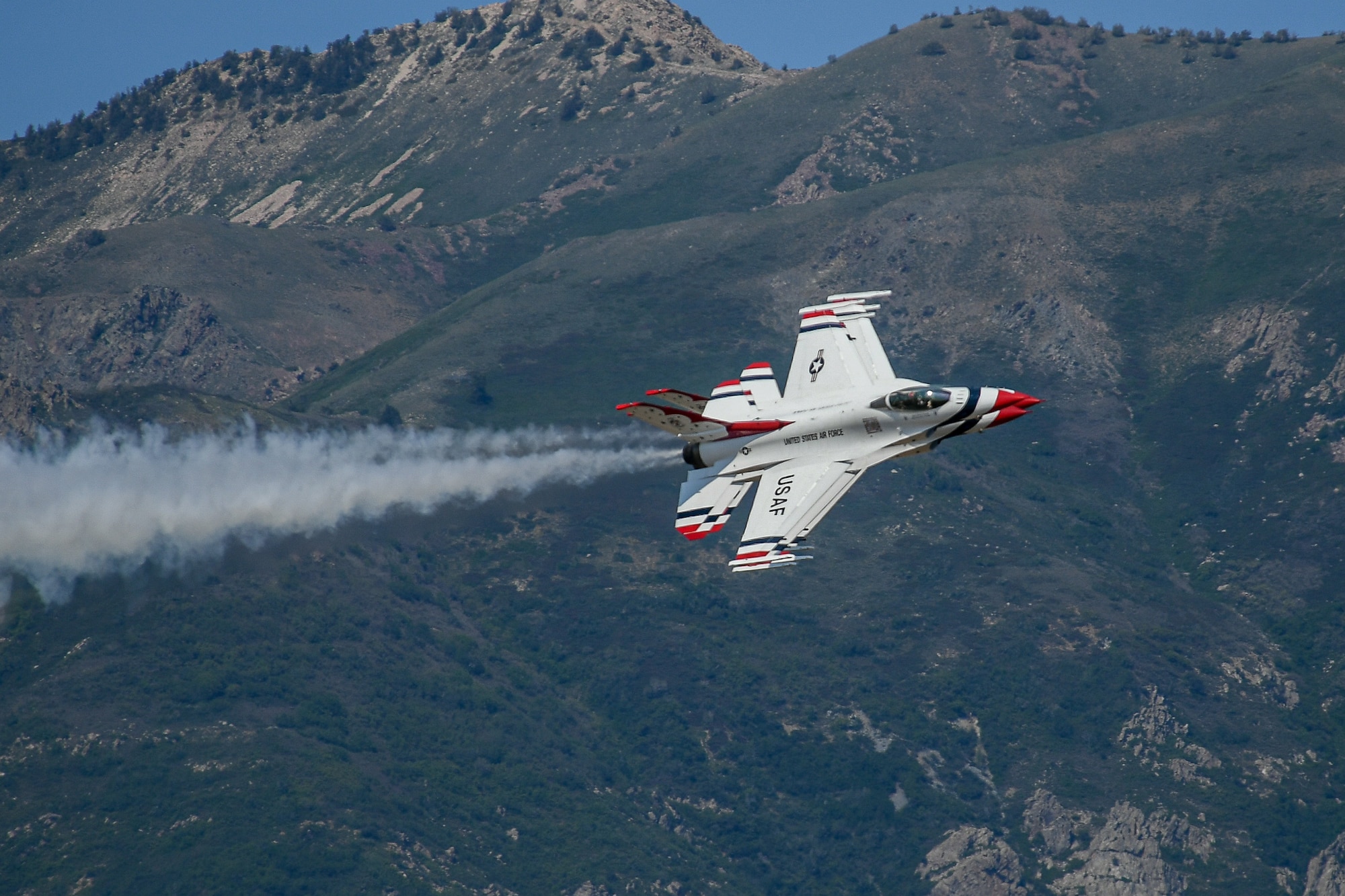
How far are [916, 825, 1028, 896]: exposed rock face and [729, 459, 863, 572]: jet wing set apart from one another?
10043cm

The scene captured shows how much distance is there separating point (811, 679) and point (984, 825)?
24.3 meters

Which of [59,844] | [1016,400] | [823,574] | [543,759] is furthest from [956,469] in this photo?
[1016,400]

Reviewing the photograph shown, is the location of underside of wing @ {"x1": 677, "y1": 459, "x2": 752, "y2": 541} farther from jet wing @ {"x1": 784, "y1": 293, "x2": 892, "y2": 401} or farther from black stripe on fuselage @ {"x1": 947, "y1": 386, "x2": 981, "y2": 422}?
black stripe on fuselage @ {"x1": 947, "y1": 386, "x2": 981, "y2": 422}

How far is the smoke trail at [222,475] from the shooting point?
364ft

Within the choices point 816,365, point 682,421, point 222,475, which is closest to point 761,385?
point 816,365

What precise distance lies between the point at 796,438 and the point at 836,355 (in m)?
6.06

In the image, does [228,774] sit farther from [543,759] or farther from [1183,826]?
[1183,826]

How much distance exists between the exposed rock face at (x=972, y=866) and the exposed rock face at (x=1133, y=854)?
455 cm

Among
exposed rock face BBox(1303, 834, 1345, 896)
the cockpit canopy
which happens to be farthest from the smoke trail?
exposed rock face BBox(1303, 834, 1345, 896)

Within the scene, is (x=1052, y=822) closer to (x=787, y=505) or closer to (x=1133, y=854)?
(x=1133, y=854)

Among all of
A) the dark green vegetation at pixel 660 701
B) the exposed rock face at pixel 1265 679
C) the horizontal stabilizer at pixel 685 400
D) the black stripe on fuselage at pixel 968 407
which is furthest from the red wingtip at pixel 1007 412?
the exposed rock face at pixel 1265 679

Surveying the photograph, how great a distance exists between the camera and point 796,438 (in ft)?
238

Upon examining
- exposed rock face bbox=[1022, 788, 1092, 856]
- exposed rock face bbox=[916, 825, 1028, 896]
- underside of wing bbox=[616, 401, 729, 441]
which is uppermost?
underside of wing bbox=[616, 401, 729, 441]

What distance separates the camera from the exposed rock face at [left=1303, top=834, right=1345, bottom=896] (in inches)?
6368
